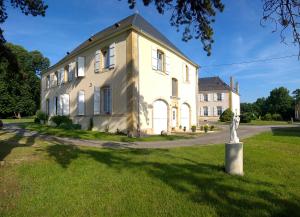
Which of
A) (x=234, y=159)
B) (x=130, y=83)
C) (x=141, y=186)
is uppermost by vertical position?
(x=130, y=83)

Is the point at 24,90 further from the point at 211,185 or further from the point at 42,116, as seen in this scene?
the point at 211,185

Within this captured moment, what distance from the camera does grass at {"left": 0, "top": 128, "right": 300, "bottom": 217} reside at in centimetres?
457

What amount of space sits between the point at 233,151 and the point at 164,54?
565 inches

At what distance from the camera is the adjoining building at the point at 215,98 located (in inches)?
1902

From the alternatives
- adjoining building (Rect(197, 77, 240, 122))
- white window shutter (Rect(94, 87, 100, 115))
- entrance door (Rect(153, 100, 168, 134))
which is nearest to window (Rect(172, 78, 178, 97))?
entrance door (Rect(153, 100, 168, 134))

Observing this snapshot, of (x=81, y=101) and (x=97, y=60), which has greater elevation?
(x=97, y=60)

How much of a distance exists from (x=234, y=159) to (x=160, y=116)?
1254cm

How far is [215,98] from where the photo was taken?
49281 millimetres

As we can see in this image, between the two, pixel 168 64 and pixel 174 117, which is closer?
pixel 168 64

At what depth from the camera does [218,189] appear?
5555mm

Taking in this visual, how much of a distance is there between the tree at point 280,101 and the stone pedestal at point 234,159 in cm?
6137

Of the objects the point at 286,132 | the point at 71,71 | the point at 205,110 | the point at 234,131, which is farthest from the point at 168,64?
the point at 205,110

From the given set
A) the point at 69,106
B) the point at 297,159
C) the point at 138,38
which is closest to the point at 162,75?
the point at 138,38

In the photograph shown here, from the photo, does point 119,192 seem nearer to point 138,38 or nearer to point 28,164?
point 28,164
